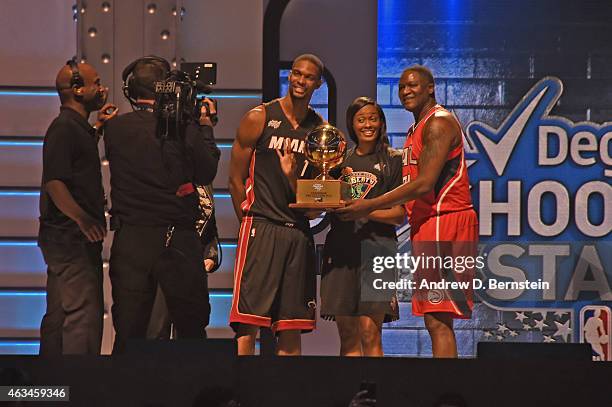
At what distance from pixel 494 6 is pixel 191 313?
2777mm

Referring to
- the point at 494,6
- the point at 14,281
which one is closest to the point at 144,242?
the point at 14,281

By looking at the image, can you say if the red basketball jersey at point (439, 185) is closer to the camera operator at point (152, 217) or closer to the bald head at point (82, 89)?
the camera operator at point (152, 217)

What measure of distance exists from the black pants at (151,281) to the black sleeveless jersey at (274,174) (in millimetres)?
392

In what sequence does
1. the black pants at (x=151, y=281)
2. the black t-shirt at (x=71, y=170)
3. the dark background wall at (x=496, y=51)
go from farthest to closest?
1. the dark background wall at (x=496, y=51)
2. the black t-shirt at (x=71, y=170)
3. the black pants at (x=151, y=281)

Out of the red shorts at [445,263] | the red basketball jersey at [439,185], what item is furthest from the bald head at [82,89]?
the red shorts at [445,263]

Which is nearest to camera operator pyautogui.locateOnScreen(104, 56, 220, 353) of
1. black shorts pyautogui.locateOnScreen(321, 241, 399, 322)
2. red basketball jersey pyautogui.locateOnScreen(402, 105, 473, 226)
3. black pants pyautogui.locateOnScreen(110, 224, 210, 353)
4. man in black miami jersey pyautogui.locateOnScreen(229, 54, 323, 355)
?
black pants pyautogui.locateOnScreen(110, 224, 210, 353)

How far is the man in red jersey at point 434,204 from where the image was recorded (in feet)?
14.3

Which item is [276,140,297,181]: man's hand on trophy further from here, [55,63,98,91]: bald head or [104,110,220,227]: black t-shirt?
[55,63,98,91]: bald head

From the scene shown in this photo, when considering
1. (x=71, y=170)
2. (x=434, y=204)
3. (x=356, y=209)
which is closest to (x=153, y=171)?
(x=71, y=170)

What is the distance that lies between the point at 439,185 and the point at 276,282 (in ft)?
2.54

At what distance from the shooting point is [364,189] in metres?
4.59

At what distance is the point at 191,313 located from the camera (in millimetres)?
4234

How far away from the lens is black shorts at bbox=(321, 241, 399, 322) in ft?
14.8

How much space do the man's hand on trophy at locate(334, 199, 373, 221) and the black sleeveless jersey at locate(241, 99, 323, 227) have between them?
0.68 ft
